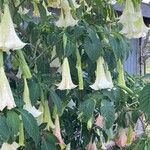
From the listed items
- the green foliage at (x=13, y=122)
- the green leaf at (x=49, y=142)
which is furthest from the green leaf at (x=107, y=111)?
the green foliage at (x=13, y=122)

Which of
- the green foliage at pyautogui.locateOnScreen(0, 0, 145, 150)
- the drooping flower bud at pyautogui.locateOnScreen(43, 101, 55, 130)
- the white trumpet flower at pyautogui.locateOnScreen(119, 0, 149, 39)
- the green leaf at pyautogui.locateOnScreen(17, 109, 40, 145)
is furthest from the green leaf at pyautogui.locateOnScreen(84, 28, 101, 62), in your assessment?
the green leaf at pyautogui.locateOnScreen(17, 109, 40, 145)

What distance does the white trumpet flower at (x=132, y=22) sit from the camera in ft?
5.73

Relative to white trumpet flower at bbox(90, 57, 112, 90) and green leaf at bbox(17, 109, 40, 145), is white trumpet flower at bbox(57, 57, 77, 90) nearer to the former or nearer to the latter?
white trumpet flower at bbox(90, 57, 112, 90)

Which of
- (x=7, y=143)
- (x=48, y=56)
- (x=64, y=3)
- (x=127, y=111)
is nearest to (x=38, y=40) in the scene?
(x=48, y=56)

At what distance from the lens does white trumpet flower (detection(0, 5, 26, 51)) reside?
1422 millimetres

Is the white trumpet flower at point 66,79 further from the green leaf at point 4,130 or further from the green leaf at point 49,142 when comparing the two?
the green leaf at point 4,130

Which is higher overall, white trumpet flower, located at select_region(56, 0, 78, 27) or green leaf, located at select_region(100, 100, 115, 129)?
white trumpet flower, located at select_region(56, 0, 78, 27)

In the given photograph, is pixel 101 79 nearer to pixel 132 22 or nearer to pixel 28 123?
pixel 132 22

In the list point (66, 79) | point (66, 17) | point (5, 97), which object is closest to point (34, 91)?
point (66, 79)

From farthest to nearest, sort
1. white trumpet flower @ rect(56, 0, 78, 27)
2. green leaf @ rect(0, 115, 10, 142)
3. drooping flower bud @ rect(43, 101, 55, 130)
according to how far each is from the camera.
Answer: white trumpet flower @ rect(56, 0, 78, 27), drooping flower bud @ rect(43, 101, 55, 130), green leaf @ rect(0, 115, 10, 142)

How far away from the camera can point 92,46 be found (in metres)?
1.71

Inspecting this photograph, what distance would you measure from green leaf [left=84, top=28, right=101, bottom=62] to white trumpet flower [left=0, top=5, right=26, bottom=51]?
0.35 metres

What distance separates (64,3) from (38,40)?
10.3 inches

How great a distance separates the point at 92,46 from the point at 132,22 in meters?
0.21
